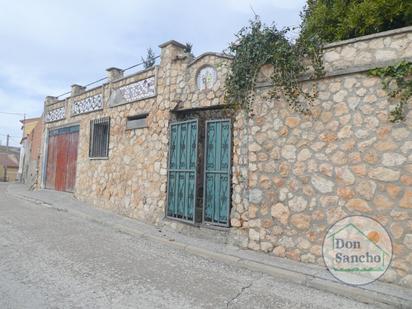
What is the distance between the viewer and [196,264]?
220 inches

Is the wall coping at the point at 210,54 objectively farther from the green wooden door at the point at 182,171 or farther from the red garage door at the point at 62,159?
the red garage door at the point at 62,159

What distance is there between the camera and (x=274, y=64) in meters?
6.08

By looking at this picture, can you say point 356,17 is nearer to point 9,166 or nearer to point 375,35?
point 375,35

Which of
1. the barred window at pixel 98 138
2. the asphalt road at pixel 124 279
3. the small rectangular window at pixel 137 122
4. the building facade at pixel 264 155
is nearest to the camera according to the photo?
the asphalt road at pixel 124 279

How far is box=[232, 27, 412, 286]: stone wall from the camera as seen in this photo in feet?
15.4

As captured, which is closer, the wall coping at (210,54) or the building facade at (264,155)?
the building facade at (264,155)

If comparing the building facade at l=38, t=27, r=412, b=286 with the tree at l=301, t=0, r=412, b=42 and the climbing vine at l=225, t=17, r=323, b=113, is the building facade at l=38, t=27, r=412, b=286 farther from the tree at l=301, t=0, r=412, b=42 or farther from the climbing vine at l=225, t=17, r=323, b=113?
the tree at l=301, t=0, r=412, b=42

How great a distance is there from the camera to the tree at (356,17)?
547 centimetres

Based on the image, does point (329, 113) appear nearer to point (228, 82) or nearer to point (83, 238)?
point (228, 82)

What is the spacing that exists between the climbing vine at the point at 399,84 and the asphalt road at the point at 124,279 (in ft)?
8.70

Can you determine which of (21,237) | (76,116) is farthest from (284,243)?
(76,116)

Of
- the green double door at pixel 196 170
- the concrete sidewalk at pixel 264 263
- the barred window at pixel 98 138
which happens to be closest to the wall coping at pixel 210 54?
the green double door at pixel 196 170

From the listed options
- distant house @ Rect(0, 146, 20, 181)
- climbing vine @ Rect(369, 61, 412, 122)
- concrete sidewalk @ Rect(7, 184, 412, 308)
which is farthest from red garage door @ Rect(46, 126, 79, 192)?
distant house @ Rect(0, 146, 20, 181)

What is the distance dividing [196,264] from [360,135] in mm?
3343
